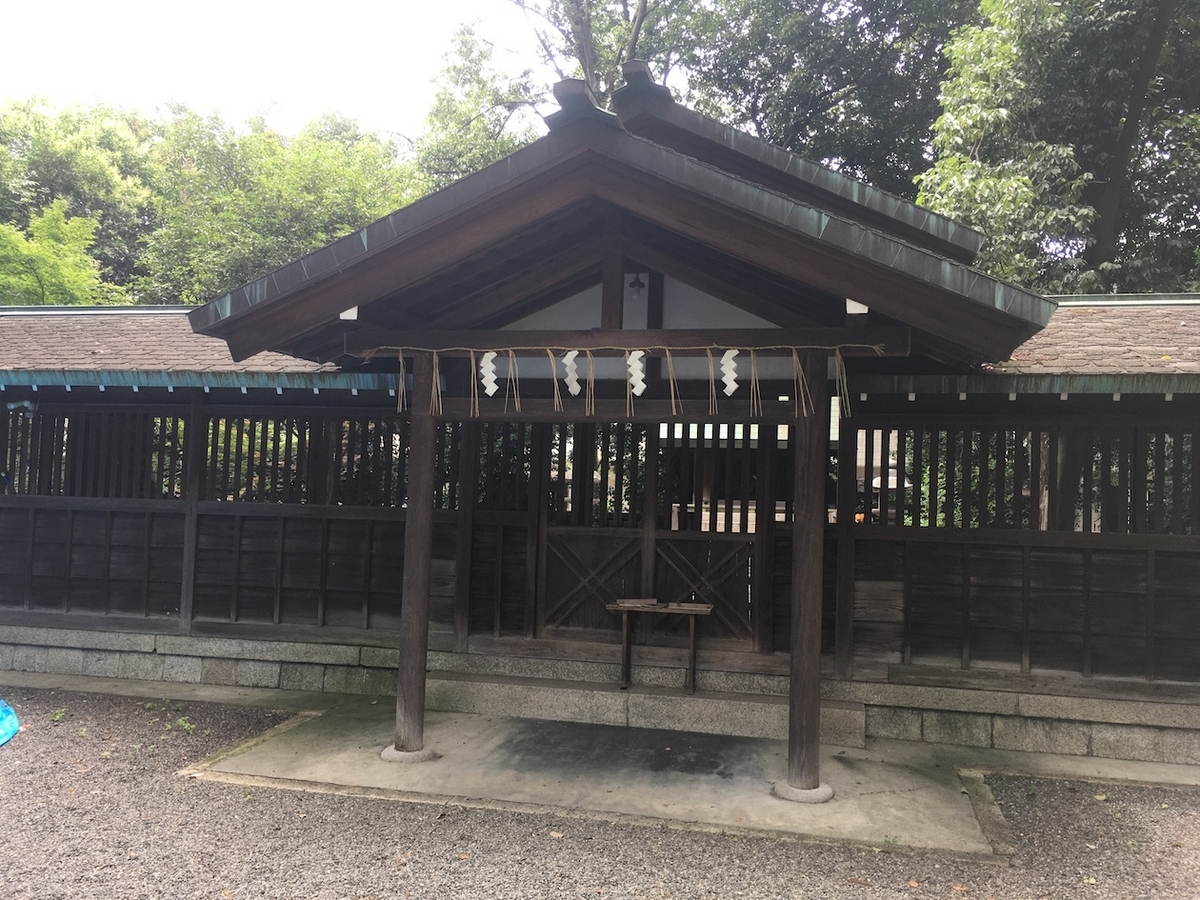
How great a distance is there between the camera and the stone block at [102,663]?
821 centimetres

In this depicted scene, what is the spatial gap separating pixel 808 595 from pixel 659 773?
68.9 inches

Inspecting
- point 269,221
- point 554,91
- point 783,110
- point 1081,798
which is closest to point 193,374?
point 554,91

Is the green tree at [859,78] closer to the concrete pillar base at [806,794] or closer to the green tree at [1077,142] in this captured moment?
the green tree at [1077,142]

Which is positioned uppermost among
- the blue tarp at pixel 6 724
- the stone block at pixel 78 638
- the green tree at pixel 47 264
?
the green tree at pixel 47 264

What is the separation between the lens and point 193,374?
7.31 metres

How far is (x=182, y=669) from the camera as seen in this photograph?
26.5 ft

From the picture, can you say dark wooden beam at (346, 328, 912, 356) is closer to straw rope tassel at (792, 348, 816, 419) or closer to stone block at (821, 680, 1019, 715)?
straw rope tassel at (792, 348, 816, 419)

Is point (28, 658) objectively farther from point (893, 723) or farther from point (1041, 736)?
point (1041, 736)

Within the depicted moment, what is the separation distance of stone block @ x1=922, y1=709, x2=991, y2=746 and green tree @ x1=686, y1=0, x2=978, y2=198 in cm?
1625

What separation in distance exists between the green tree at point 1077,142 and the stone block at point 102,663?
13.7 m

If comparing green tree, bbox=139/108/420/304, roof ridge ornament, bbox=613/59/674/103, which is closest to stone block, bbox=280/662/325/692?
roof ridge ornament, bbox=613/59/674/103

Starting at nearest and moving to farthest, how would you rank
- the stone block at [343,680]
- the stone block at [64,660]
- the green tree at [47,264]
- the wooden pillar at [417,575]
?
the wooden pillar at [417,575], the stone block at [343,680], the stone block at [64,660], the green tree at [47,264]

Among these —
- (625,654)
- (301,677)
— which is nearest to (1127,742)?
(625,654)

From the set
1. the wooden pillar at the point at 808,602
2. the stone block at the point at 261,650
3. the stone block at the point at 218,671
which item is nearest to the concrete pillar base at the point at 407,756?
the stone block at the point at 261,650
